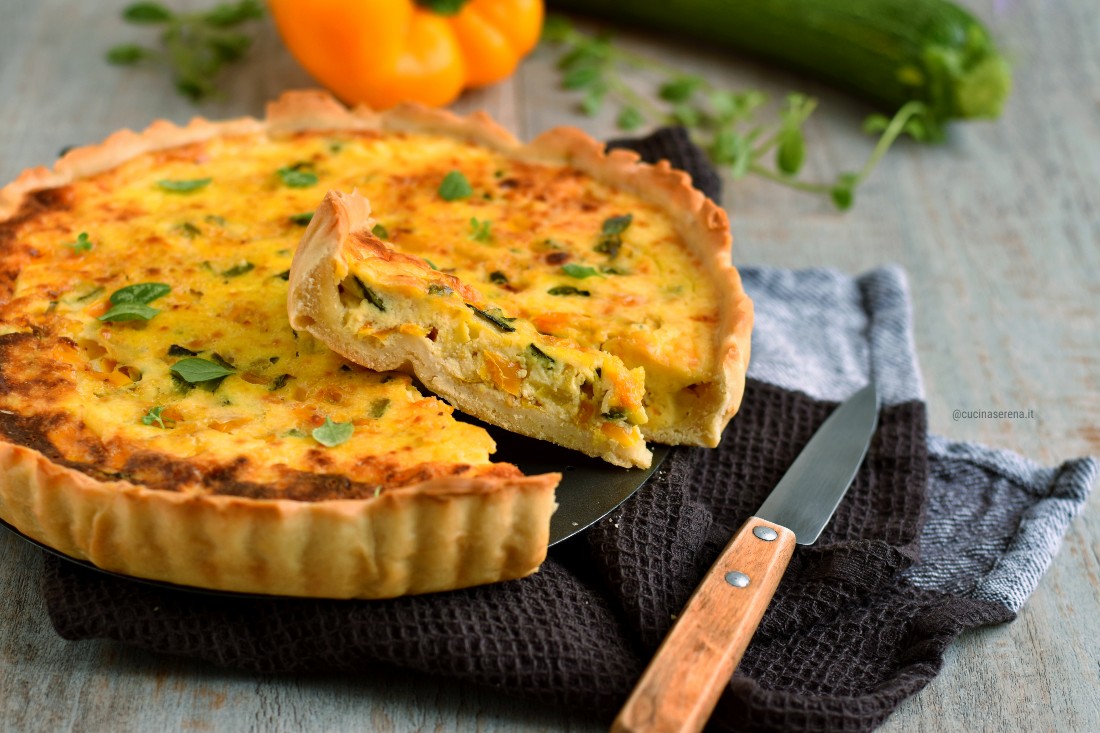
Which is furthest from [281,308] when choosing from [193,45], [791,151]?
[193,45]

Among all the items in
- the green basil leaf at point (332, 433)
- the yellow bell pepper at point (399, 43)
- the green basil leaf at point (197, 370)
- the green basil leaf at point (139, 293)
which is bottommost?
the yellow bell pepper at point (399, 43)

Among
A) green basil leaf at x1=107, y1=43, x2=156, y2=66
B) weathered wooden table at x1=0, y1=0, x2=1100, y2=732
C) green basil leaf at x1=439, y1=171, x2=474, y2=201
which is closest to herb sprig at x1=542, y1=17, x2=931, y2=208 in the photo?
weathered wooden table at x1=0, y1=0, x2=1100, y2=732

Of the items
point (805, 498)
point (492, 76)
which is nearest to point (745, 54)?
point (492, 76)

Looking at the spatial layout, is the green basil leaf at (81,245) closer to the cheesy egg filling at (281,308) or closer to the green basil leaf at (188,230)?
the cheesy egg filling at (281,308)

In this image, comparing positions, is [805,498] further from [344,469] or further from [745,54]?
[745,54]

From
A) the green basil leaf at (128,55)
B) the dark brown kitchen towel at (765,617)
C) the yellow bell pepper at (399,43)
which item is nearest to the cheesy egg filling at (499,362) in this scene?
the dark brown kitchen towel at (765,617)

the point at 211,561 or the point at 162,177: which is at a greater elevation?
the point at 211,561

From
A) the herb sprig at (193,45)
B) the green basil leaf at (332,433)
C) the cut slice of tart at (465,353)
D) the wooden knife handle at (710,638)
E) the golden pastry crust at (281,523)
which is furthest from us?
the herb sprig at (193,45)
